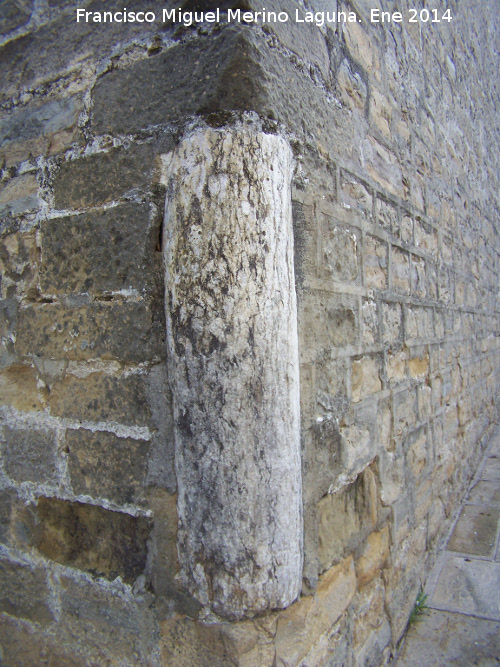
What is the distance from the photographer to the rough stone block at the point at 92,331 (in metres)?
1.21

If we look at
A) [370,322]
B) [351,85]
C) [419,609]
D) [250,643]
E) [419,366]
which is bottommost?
[419,609]

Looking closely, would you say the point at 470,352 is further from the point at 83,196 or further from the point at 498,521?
the point at 83,196

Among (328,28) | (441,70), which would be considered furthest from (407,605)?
(441,70)

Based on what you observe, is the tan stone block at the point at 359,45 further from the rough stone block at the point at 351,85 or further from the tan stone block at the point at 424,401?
the tan stone block at the point at 424,401

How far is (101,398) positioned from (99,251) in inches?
16.7

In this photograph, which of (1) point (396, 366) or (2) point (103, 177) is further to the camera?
(1) point (396, 366)

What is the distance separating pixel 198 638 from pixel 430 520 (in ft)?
5.54

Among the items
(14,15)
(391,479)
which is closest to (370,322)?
(391,479)

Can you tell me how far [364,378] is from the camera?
1.63m

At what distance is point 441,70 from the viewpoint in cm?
287

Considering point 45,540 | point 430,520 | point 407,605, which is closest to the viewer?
point 45,540

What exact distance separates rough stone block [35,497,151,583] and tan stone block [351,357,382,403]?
2.63 ft

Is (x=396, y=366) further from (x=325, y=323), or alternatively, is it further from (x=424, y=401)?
(x=325, y=323)

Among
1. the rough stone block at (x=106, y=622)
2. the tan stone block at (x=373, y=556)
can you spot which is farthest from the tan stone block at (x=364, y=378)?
the rough stone block at (x=106, y=622)
